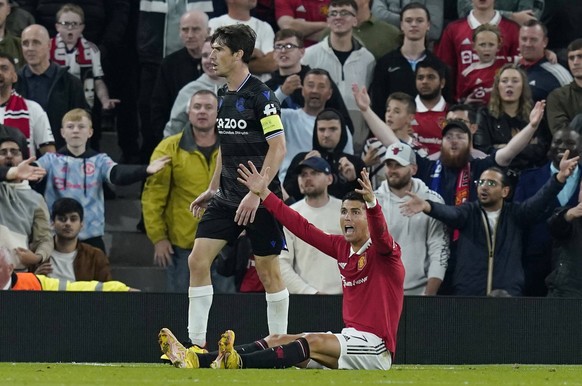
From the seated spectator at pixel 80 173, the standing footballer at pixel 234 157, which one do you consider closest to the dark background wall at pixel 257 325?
the standing footballer at pixel 234 157

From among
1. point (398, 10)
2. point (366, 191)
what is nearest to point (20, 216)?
point (366, 191)

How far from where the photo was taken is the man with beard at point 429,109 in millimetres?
13312

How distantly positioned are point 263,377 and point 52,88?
247 inches

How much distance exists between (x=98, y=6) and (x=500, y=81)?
4786 millimetres

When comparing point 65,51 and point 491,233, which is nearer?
point 491,233

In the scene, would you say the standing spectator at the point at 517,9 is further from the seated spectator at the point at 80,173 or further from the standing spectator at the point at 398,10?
the seated spectator at the point at 80,173

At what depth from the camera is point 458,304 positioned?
11094 mm

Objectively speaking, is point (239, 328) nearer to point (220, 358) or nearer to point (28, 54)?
point (220, 358)

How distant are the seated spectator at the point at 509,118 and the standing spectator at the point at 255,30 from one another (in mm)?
2375

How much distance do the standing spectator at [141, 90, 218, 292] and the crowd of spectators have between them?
15 millimetres

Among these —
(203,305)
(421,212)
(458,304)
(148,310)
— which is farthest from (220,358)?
(421,212)

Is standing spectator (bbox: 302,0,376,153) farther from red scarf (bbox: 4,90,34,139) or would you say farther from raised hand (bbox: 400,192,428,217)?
red scarf (bbox: 4,90,34,139)

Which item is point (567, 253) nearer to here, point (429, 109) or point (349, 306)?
point (429, 109)

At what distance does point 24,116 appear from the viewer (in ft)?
42.6
